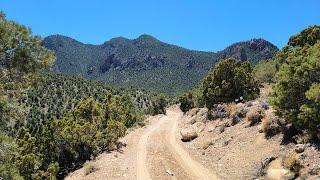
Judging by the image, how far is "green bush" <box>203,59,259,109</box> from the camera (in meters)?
43.0

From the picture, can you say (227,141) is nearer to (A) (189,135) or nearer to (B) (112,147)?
(A) (189,135)

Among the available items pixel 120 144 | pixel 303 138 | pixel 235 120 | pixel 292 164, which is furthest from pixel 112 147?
pixel 292 164

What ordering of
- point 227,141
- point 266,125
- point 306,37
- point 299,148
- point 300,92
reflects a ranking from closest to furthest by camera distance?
1. point 299,148
2. point 300,92
3. point 266,125
4. point 227,141
5. point 306,37

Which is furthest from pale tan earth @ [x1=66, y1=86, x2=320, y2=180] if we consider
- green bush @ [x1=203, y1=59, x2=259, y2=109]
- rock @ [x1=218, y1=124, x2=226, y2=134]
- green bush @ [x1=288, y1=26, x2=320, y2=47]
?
green bush @ [x1=288, y1=26, x2=320, y2=47]

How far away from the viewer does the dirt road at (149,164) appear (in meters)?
25.0

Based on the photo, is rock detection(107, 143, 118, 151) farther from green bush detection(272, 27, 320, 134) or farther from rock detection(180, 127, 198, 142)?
green bush detection(272, 27, 320, 134)

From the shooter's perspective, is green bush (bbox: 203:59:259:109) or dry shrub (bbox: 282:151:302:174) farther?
green bush (bbox: 203:59:259:109)

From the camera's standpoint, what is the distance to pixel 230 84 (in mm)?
43344

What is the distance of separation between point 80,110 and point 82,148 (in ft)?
18.3

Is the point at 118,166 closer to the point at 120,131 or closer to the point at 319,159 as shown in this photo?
the point at 120,131

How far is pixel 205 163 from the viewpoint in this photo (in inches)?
1074

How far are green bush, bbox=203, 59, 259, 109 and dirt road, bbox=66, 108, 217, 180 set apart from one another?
364 inches

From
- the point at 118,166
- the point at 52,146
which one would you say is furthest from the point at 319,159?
the point at 52,146

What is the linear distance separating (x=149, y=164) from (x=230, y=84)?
18.2 meters
